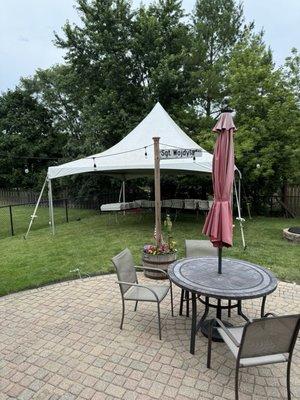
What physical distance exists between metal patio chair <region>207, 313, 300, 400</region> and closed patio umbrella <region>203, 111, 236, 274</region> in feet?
3.18

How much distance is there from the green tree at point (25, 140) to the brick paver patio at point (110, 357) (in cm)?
2007

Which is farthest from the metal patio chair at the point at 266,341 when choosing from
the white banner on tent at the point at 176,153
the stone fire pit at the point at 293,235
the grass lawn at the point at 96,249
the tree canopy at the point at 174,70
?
the tree canopy at the point at 174,70

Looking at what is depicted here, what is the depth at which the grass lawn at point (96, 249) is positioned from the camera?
224 inches

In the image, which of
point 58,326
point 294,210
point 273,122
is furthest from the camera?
point 294,210

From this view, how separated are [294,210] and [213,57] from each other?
8.46m

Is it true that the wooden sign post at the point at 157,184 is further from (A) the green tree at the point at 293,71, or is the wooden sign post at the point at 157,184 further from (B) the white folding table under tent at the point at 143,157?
(A) the green tree at the point at 293,71

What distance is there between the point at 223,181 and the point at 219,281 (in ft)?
3.44

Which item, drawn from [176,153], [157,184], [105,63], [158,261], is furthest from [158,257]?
[105,63]

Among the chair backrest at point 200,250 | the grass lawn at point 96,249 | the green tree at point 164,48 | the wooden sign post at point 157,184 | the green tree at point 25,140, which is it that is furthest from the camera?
the green tree at point 25,140

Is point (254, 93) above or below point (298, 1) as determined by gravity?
below

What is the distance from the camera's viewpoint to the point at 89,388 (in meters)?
2.73

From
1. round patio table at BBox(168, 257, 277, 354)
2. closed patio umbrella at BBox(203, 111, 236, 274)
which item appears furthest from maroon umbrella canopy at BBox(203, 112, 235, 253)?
round patio table at BBox(168, 257, 277, 354)

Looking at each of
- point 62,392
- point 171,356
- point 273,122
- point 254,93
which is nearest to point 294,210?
point 273,122

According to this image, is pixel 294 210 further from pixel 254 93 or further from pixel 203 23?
pixel 203 23
